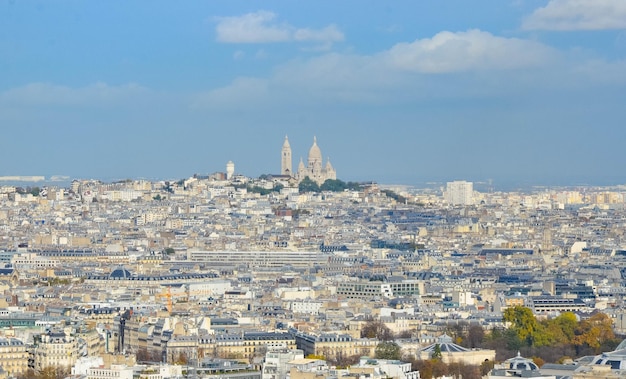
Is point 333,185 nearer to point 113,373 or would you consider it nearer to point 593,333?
point 593,333

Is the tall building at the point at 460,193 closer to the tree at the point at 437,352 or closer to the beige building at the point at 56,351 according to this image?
the tree at the point at 437,352

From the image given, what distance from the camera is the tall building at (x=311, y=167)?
137250 millimetres

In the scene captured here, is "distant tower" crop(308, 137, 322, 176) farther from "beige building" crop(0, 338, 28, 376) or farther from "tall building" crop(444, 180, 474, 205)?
"beige building" crop(0, 338, 28, 376)

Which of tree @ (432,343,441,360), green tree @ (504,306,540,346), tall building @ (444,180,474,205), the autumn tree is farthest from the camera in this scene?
tall building @ (444,180,474,205)

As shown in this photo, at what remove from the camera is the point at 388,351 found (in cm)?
4022

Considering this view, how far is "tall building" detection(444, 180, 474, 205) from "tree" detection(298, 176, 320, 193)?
12463 mm

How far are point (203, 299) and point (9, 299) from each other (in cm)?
459

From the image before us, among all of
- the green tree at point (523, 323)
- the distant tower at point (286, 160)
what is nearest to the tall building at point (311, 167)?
the distant tower at point (286, 160)

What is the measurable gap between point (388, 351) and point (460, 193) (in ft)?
340

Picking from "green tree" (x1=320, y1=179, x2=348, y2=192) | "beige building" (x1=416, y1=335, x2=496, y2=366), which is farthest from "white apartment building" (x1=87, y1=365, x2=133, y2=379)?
"green tree" (x1=320, y1=179, x2=348, y2=192)

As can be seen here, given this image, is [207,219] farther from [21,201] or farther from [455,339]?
[455,339]

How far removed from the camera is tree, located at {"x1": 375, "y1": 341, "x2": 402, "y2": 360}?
39809mm

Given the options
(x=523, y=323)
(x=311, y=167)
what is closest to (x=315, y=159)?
(x=311, y=167)

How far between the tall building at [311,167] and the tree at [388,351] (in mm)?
94961
